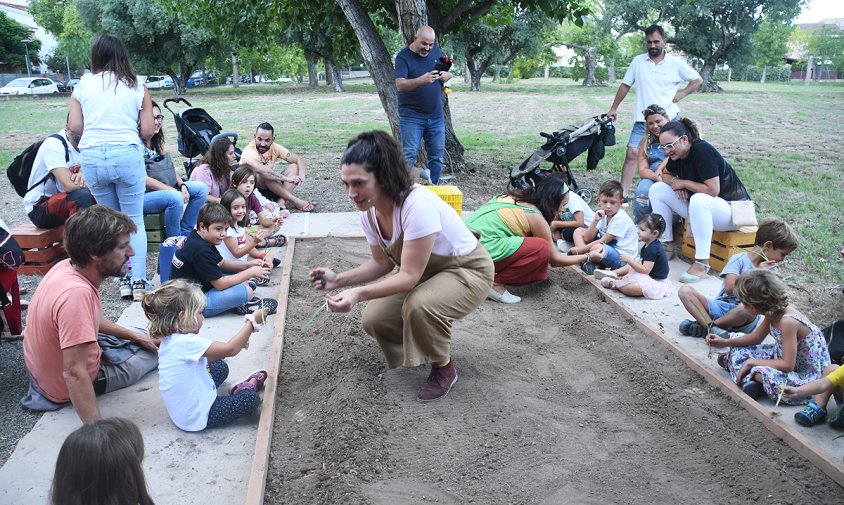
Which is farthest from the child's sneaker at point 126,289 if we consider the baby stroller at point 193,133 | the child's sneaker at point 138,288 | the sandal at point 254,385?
the baby stroller at point 193,133

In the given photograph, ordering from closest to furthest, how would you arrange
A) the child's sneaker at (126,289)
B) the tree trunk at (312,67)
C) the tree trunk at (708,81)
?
1. the child's sneaker at (126,289)
2. the tree trunk at (708,81)
3. the tree trunk at (312,67)

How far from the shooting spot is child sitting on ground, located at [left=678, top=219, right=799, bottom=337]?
428 centimetres

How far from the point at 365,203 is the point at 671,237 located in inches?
157

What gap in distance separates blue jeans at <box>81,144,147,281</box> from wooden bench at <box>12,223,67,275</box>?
1.88 feet

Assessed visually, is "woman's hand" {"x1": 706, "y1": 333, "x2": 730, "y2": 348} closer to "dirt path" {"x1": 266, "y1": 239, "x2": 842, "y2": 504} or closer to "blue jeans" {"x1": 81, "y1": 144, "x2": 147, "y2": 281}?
"dirt path" {"x1": 266, "y1": 239, "x2": 842, "y2": 504}

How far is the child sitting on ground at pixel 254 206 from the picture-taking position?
6.30 meters

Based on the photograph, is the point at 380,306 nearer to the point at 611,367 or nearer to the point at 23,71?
the point at 611,367

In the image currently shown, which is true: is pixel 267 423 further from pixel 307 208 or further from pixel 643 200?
pixel 307 208

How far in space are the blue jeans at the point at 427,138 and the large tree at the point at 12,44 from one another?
5429cm

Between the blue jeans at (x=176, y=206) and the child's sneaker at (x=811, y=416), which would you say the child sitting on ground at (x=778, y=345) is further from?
the blue jeans at (x=176, y=206)

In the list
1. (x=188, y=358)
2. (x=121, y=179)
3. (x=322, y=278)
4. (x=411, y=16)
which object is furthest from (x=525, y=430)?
(x=411, y=16)

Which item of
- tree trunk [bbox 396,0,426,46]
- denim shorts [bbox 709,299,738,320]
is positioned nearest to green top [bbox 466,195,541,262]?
denim shorts [bbox 709,299,738,320]

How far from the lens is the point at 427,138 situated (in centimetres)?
838

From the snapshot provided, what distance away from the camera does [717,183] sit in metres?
5.72
